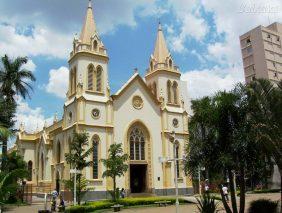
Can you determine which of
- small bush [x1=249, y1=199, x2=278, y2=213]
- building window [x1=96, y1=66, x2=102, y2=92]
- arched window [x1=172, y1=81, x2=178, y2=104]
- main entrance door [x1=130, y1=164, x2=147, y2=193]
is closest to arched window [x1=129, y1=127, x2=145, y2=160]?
main entrance door [x1=130, y1=164, x2=147, y2=193]

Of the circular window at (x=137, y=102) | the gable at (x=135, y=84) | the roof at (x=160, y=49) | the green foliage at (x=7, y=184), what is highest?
the roof at (x=160, y=49)

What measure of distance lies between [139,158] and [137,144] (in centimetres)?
171

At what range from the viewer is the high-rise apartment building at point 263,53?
75.5 meters

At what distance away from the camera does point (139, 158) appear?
46531mm

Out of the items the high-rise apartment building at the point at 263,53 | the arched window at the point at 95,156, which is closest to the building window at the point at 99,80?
the arched window at the point at 95,156

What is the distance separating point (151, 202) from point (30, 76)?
20989 mm

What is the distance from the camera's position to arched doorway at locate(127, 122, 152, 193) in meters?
46.2

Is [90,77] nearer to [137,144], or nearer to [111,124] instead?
[111,124]

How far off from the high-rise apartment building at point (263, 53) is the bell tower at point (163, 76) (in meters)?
28.1

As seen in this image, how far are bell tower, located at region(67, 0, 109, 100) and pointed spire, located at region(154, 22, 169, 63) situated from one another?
30.8 ft

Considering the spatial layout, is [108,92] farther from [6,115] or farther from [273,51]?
[273,51]

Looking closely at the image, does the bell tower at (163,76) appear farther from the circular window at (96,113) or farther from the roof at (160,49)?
the circular window at (96,113)

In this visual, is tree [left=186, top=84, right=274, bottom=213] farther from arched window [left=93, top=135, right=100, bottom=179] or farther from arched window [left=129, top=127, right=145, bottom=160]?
arched window [left=129, top=127, right=145, bottom=160]

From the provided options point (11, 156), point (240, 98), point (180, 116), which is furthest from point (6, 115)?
point (180, 116)
